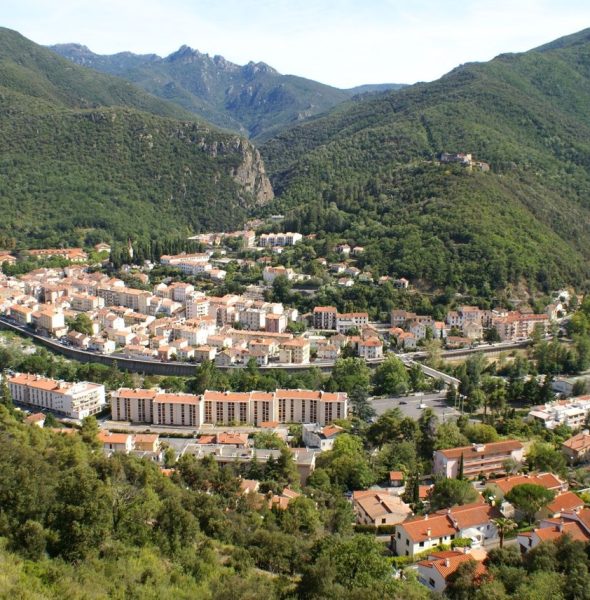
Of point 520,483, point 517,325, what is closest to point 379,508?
point 520,483

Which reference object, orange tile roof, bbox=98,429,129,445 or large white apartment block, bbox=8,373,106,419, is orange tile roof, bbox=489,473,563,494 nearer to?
orange tile roof, bbox=98,429,129,445

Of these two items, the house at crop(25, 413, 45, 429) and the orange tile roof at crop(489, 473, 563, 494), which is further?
the house at crop(25, 413, 45, 429)

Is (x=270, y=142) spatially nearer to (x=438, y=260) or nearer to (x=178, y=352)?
→ (x=438, y=260)

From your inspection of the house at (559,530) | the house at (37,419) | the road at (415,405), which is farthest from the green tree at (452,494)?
the house at (37,419)

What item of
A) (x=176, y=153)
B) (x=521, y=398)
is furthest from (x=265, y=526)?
(x=176, y=153)

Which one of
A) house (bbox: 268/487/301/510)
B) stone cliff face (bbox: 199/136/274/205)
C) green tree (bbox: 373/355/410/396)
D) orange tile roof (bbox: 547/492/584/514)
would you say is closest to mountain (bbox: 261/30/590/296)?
stone cliff face (bbox: 199/136/274/205)
